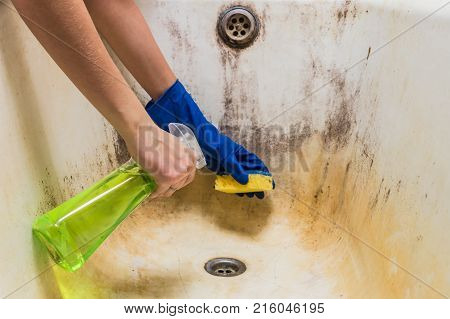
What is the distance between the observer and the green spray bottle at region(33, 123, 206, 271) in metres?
0.60

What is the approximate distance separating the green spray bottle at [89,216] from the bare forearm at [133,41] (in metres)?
0.15

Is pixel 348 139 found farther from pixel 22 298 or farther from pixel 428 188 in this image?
pixel 22 298

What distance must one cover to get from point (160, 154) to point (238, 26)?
11.7 inches

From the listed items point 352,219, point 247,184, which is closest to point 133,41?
point 247,184

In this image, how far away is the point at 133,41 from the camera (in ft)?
2.32

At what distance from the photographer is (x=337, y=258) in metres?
0.76

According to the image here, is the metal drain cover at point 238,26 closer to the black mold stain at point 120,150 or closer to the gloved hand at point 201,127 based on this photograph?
the gloved hand at point 201,127

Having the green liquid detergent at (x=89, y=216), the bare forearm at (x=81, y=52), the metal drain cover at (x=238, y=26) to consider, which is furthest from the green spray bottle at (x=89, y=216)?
the metal drain cover at (x=238, y=26)

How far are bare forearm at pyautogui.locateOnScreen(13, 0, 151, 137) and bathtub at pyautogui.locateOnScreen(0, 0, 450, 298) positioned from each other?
122mm

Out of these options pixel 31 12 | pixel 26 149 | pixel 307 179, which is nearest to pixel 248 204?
pixel 307 179

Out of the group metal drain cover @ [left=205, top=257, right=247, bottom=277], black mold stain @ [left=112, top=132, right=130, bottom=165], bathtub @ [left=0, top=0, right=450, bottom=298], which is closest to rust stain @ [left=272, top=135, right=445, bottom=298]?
bathtub @ [left=0, top=0, right=450, bottom=298]

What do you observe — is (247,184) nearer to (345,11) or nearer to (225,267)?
(225,267)

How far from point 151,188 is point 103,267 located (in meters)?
0.19

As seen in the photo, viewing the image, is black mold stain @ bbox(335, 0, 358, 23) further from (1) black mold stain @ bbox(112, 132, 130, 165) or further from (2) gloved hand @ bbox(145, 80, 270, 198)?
(1) black mold stain @ bbox(112, 132, 130, 165)
